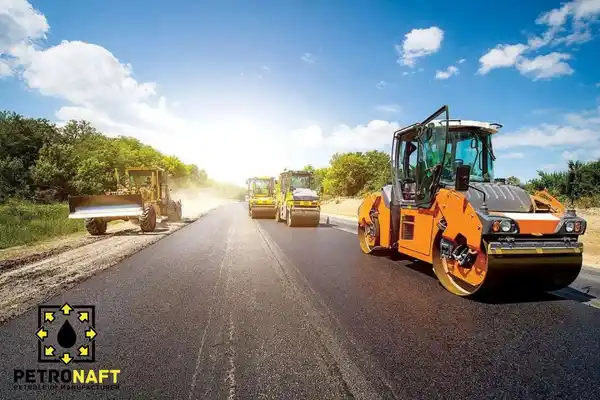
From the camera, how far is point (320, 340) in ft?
11.7

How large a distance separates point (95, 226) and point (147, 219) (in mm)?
1795

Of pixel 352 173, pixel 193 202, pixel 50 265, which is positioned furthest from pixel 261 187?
pixel 193 202

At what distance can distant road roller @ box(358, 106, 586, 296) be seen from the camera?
4.61 meters

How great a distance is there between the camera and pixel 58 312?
15.0 feet

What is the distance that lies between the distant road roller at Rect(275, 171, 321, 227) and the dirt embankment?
667 centimetres

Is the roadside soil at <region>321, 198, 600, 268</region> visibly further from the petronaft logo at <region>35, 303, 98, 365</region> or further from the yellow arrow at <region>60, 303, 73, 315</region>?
the yellow arrow at <region>60, 303, 73, 315</region>

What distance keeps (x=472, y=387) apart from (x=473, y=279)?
2.71m

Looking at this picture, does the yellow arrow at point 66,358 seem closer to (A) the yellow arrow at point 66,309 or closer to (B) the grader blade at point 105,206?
(A) the yellow arrow at point 66,309

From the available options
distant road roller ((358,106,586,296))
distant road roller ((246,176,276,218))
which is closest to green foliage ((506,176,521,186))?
distant road roller ((358,106,586,296))

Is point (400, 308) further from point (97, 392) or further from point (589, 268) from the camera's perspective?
point (589, 268)

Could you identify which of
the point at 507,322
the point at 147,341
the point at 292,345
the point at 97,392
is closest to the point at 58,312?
the point at 147,341

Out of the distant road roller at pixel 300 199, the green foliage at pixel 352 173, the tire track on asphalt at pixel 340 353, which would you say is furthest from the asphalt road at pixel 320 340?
the green foliage at pixel 352 173

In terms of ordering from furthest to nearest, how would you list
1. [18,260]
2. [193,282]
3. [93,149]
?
[93,149] → [18,260] → [193,282]

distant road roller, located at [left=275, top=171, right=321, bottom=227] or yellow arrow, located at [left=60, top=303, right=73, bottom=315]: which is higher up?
distant road roller, located at [left=275, top=171, right=321, bottom=227]
